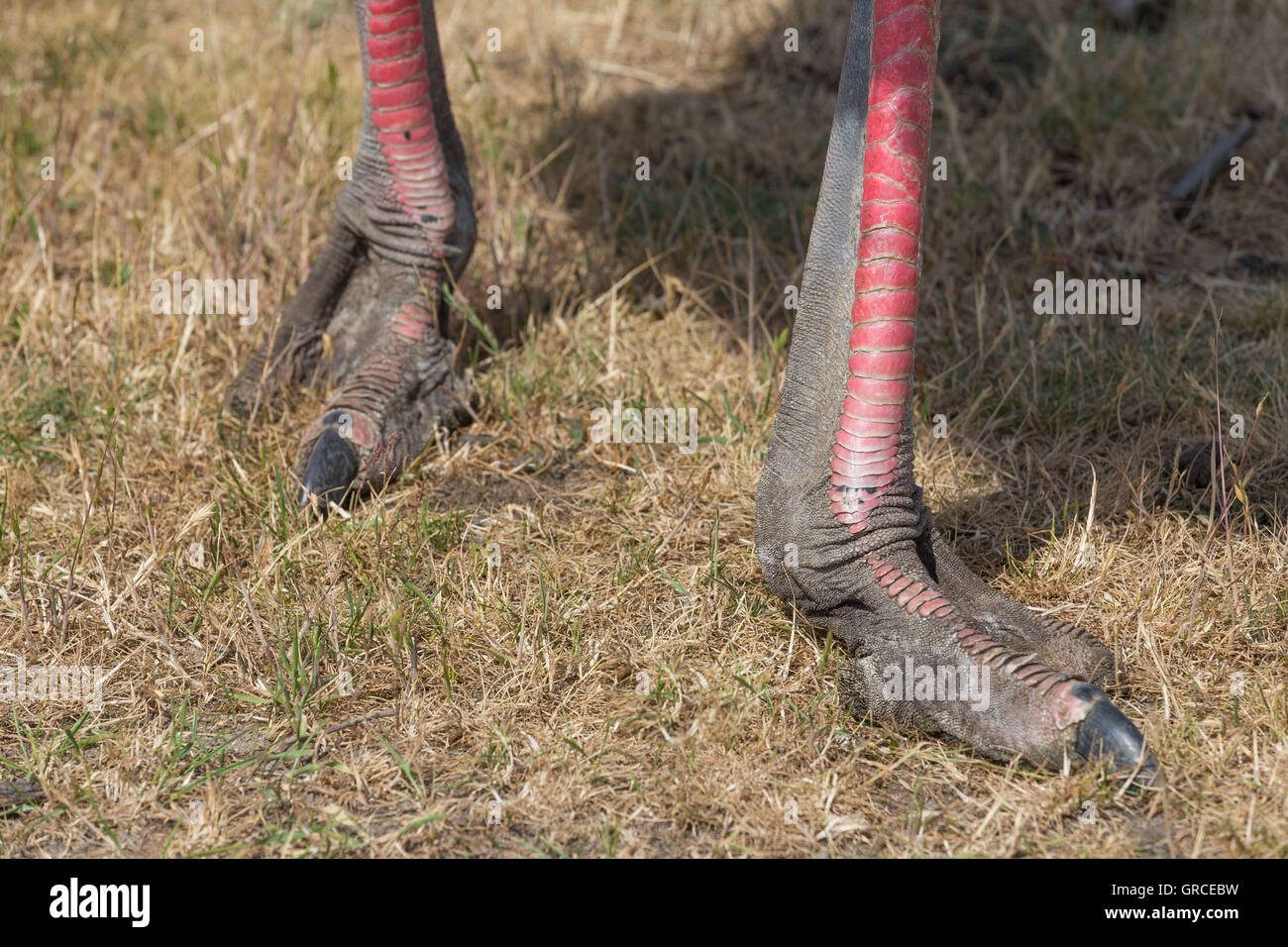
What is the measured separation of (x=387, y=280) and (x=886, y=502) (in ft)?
5.19

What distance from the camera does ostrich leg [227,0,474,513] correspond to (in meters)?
3.24

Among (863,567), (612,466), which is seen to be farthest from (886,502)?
(612,466)

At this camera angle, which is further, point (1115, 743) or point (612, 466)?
point (612, 466)

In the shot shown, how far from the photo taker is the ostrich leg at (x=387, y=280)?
3.24 meters

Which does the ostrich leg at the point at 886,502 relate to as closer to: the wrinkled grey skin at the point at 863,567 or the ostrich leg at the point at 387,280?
the wrinkled grey skin at the point at 863,567

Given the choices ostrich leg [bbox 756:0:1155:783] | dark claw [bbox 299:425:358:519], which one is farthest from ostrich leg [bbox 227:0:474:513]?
ostrich leg [bbox 756:0:1155:783]

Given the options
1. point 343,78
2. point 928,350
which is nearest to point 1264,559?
point 928,350

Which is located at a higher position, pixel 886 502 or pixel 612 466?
pixel 886 502

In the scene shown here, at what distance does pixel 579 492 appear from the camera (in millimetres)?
3232

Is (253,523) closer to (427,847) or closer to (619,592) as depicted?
(619,592)

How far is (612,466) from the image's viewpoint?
3309mm

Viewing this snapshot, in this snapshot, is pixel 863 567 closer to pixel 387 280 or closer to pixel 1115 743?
pixel 1115 743

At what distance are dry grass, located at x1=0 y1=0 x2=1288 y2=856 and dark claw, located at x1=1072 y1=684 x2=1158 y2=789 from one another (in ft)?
0.20

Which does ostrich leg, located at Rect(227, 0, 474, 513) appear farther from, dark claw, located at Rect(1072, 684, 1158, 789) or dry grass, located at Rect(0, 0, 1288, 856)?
dark claw, located at Rect(1072, 684, 1158, 789)
